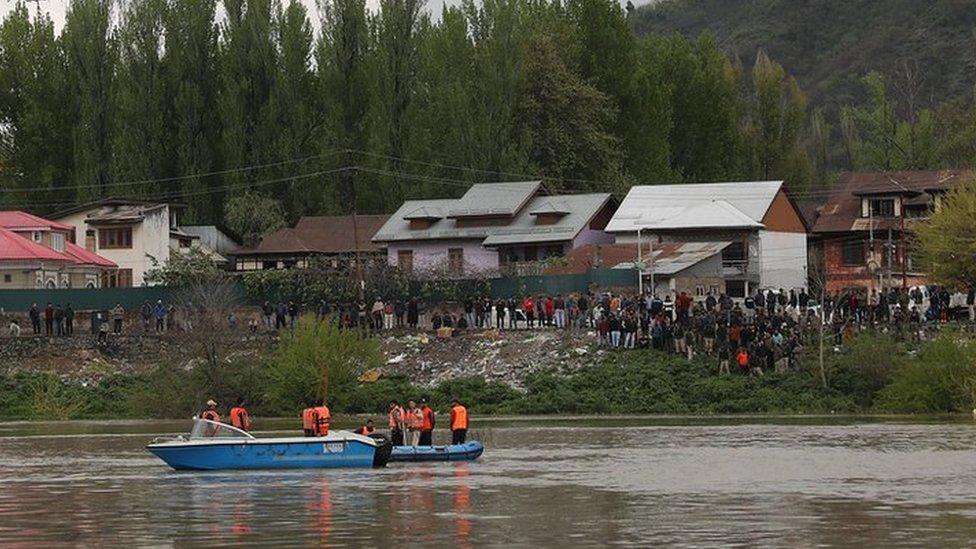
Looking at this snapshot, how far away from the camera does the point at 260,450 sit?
4991 centimetres

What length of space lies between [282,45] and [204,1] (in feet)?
17.2

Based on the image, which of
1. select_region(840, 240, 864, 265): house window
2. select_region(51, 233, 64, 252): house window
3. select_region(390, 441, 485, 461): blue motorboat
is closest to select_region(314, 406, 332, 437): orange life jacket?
select_region(390, 441, 485, 461): blue motorboat

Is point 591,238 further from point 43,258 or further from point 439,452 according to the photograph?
point 439,452

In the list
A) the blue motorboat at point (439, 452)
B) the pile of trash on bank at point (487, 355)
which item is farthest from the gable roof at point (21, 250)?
the blue motorboat at point (439, 452)

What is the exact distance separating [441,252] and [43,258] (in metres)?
21.7

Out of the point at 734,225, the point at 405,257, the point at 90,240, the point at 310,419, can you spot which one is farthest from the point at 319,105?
the point at 310,419

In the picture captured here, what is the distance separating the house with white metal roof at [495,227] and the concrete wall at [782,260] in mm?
8793

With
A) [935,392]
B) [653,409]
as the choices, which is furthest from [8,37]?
[935,392]

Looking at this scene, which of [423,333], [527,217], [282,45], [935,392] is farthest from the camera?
[282,45]

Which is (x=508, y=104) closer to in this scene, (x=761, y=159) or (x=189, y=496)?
(x=761, y=159)

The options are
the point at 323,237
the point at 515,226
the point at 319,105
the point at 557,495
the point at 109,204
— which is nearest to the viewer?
the point at 557,495

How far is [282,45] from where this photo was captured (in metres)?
114

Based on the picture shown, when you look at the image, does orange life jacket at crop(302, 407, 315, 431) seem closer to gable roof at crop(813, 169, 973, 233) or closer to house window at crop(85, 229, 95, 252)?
gable roof at crop(813, 169, 973, 233)

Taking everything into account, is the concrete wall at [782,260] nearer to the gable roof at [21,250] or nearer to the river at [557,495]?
the gable roof at [21,250]
